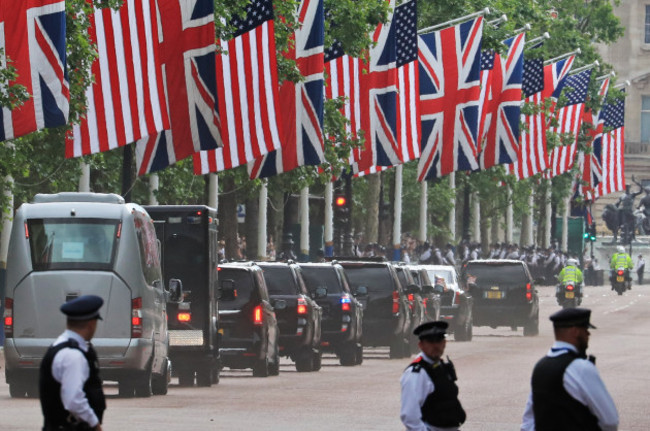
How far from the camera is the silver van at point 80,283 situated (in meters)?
21.2

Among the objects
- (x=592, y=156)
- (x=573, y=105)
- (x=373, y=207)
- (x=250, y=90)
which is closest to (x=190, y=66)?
(x=250, y=90)

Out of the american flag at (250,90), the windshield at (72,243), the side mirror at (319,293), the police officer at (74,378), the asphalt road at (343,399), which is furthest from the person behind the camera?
the american flag at (250,90)

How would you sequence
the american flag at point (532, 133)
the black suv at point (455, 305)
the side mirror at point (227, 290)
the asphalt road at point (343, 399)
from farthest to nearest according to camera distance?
the american flag at point (532, 133) → the black suv at point (455, 305) → the side mirror at point (227, 290) → the asphalt road at point (343, 399)

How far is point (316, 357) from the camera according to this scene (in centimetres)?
2938

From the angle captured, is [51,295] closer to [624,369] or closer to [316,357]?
[316,357]

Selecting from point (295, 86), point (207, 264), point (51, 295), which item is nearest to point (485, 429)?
point (51, 295)

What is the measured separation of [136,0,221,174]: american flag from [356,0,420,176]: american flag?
1241 centimetres

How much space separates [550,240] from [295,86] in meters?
66.6

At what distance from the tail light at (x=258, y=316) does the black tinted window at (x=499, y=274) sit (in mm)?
18690

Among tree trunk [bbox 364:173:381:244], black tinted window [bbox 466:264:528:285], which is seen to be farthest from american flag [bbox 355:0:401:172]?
tree trunk [bbox 364:173:381:244]

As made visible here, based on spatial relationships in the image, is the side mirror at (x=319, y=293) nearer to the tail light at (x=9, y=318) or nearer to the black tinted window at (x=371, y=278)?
the black tinted window at (x=371, y=278)

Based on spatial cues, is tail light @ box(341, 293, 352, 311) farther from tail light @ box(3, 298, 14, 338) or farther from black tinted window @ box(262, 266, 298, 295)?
tail light @ box(3, 298, 14, 338)

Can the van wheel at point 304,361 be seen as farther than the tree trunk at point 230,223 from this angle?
No

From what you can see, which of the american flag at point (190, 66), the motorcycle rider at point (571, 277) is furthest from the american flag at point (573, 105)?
the american flag at point (190, 66)
